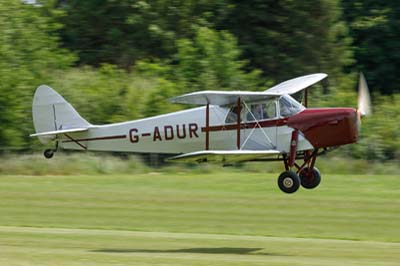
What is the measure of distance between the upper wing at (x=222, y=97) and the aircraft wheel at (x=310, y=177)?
2055mm

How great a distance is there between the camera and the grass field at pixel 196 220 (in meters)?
19.3

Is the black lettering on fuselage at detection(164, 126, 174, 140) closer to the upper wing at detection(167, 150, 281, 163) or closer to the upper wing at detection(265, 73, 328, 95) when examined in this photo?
the upper wing at detection(167, 150, 281, 163)

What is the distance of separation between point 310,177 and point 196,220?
5364 mm

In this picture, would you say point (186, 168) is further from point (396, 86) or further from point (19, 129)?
point (396, 86)

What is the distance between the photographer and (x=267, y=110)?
810 inches

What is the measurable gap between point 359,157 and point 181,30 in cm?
1450

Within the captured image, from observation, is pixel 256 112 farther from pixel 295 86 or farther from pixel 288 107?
pixel 295 86

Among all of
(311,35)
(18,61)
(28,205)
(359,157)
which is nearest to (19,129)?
(18,61)

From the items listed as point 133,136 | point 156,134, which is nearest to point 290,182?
point 156,134

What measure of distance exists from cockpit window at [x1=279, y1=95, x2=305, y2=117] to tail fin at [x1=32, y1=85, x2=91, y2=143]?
607cm

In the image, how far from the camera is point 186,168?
36875 mm

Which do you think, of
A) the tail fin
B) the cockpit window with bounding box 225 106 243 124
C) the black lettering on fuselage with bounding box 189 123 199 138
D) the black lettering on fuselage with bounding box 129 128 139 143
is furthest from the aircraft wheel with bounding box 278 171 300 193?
the tail fin

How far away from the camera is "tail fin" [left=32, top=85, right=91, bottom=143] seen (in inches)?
998

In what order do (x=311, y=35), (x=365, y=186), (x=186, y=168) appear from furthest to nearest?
1. (x=311, y=35)
2. (x=186, y=168)
3. (x=365, y=186)
